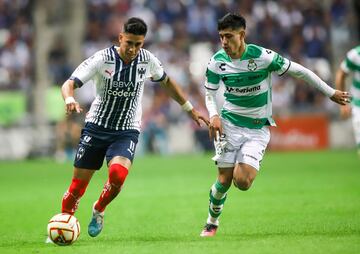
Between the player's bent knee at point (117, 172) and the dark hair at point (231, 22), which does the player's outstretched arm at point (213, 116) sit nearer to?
the dark hair at point (231, 22)

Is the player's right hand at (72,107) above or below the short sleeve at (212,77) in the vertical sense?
above

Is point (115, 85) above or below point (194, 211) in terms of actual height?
above

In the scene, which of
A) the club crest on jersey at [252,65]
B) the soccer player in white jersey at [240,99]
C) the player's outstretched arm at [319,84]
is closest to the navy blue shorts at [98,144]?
the soccer player in white jersey at [240,99]

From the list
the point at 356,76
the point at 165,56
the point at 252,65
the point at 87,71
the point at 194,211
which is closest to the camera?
the point at 87,71

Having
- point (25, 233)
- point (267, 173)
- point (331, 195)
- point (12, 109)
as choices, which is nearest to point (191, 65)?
point (12, 109)

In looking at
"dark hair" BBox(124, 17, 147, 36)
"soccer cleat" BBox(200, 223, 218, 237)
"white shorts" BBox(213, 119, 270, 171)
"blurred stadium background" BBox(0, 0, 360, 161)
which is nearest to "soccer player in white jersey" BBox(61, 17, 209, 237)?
"dark hair" BBox(124, 17, 147, 36)

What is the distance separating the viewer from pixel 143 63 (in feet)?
33.8

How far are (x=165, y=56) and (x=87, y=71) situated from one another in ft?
68.5

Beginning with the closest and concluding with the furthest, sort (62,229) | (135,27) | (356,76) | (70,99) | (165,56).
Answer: (70,99) → (62,229) → (135,27) → (356,76) → (165,56)

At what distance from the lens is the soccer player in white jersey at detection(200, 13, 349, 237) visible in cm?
1015

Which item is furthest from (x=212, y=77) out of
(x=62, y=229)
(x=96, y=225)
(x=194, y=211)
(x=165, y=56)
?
(x=165, y=56)

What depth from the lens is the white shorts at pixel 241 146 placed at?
10.3m

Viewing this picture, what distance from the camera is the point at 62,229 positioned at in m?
9.48

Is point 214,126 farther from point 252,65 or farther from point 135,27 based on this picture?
point 135,27
